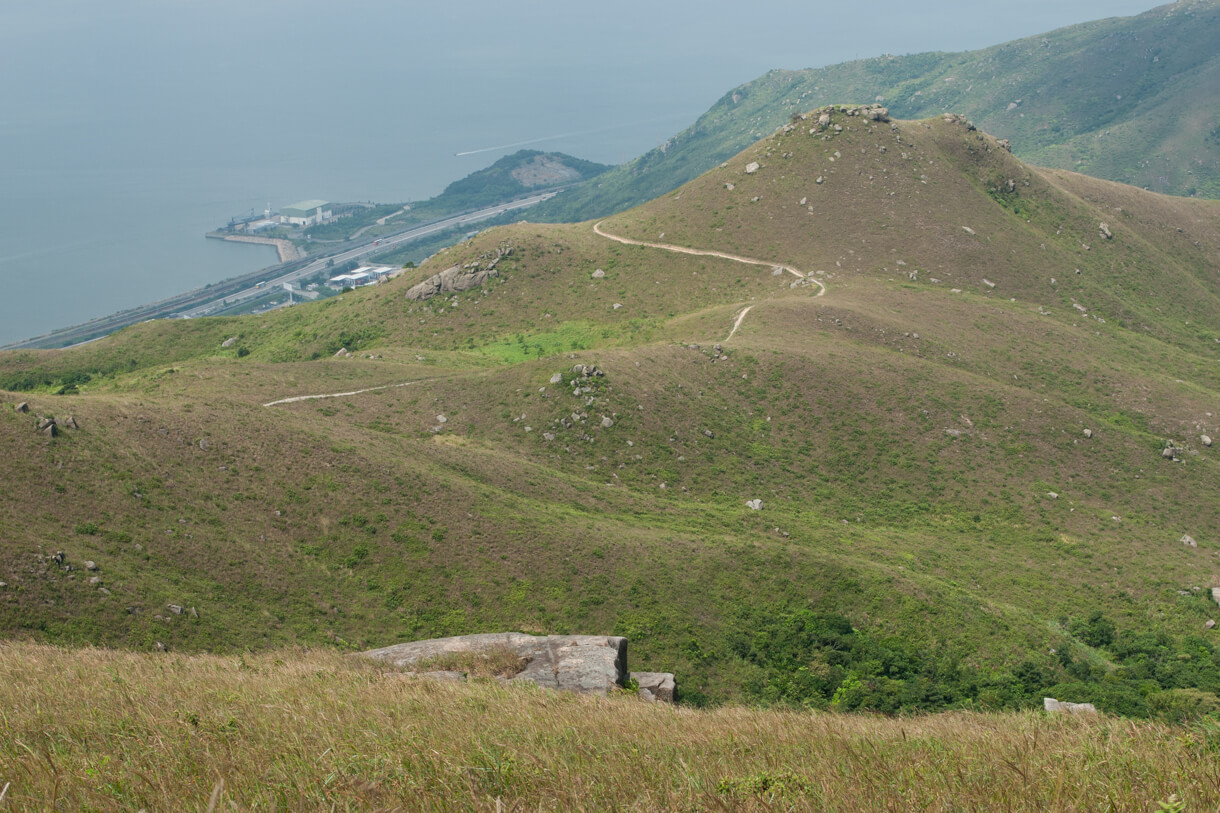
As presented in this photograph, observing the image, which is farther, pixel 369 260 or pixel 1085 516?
pixel 369 260

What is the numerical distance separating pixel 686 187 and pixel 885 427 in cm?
4968

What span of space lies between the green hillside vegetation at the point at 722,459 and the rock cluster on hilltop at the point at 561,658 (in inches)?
172

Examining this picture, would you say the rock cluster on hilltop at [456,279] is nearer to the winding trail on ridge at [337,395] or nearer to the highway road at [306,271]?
the winding trail on ridge at [337,395]

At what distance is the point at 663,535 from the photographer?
30.4 m

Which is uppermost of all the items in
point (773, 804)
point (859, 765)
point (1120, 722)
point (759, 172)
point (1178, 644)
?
point (759, 172)

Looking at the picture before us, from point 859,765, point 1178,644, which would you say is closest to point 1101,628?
point 1178,644

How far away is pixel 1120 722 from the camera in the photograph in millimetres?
8852

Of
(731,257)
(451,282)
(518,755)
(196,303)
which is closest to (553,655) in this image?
(518,755)

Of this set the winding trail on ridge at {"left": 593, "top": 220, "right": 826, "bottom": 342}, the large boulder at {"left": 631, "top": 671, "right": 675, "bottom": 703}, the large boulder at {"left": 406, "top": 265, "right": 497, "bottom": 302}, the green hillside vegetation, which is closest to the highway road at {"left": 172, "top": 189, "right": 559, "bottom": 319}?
the large boulder at {"left": 406, "top": 265, "right": 497, "bottom": 302}

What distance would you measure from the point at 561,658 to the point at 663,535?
47.5 feet

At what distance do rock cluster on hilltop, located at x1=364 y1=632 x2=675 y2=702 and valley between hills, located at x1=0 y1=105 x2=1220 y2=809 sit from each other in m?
1.43

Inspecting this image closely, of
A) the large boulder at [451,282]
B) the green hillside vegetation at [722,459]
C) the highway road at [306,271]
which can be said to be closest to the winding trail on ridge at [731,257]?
the green hillside vegetation at [722,459]

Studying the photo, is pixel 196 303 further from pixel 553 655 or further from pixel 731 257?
pixel 553 655

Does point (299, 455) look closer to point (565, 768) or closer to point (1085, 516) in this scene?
point (565, 768)
